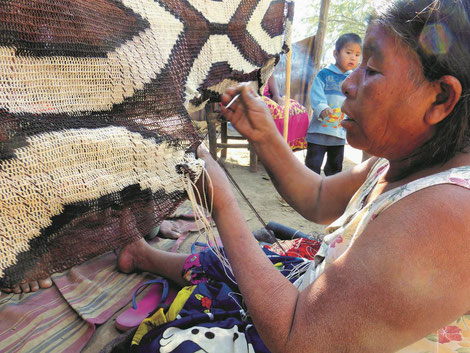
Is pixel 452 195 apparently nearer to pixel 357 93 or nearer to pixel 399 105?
pixel 399 105

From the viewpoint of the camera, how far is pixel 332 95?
345 cm

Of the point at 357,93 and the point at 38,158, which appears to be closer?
the point at 38,158

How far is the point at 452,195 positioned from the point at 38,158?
2.78 feet

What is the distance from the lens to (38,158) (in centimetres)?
59

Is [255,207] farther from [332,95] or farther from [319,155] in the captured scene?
[332,95]

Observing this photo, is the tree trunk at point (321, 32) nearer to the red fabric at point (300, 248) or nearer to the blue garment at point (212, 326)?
the red fabric at point (300, 248)

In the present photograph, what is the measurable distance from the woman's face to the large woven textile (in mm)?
473

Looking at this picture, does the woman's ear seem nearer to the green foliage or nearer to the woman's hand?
the woman's hand

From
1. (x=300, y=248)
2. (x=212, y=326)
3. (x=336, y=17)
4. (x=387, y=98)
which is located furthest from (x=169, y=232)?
(x=336, y=17)

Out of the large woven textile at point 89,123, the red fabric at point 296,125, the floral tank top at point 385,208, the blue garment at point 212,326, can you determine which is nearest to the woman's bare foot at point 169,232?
the blue garment at point 212,326

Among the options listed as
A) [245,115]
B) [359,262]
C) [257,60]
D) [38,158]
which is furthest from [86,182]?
[257,60]

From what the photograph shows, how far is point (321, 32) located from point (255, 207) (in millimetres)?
3032

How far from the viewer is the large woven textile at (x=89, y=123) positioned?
0.57m

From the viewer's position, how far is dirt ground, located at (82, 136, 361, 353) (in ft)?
5.24
